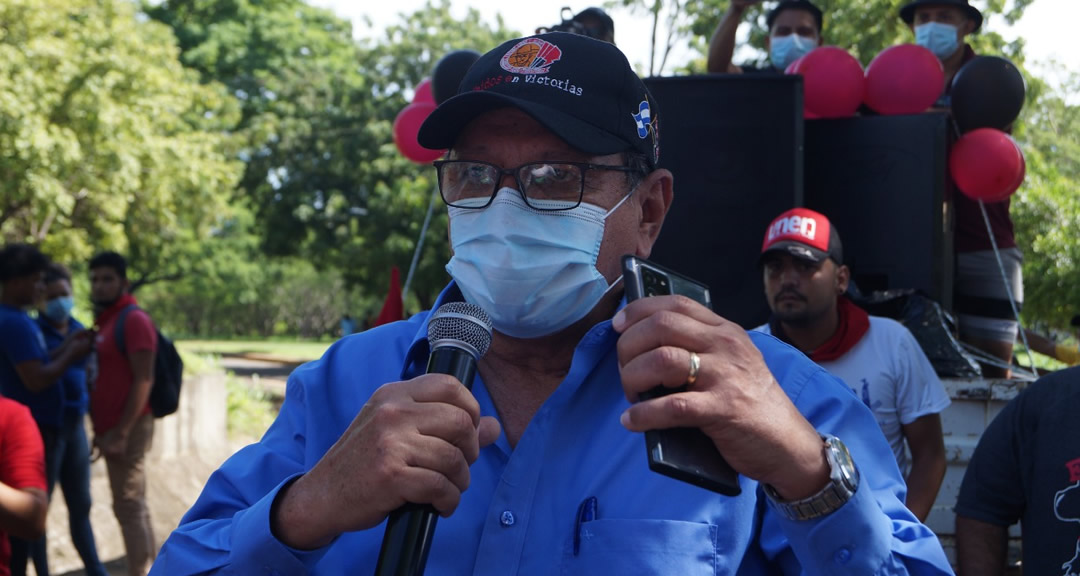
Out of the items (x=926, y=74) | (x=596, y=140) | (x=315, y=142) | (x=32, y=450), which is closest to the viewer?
(x=596, y=140)

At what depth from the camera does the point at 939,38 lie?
6.58 meters

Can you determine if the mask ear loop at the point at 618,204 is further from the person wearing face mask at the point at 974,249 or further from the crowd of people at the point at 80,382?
the crowd of people at the point at 80,382

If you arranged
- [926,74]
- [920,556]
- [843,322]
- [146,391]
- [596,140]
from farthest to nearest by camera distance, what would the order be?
[146,391] → [926,74] → [843,322] → [596,140] → [920,556]

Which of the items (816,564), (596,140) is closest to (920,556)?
(816,564)

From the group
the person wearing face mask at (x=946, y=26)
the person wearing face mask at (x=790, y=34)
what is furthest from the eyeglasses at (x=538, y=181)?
the person wearing face mask at (x=946, y=26)

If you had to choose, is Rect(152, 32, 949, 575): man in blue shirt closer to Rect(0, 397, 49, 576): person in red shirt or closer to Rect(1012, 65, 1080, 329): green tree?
Rect(0, 397, 49, 576): person in red shirt

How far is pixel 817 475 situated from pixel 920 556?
0.28 m

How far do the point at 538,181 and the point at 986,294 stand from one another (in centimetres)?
530

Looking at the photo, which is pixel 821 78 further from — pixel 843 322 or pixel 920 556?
pixel 920 556

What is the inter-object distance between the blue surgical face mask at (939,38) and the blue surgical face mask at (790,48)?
67cm

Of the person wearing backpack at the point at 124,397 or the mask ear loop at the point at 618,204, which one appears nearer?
the mask ear loop at the point at 618,204

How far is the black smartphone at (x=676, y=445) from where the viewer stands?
1.28 metres

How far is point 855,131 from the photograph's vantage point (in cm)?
586

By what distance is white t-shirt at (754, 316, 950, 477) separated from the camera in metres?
4.41
